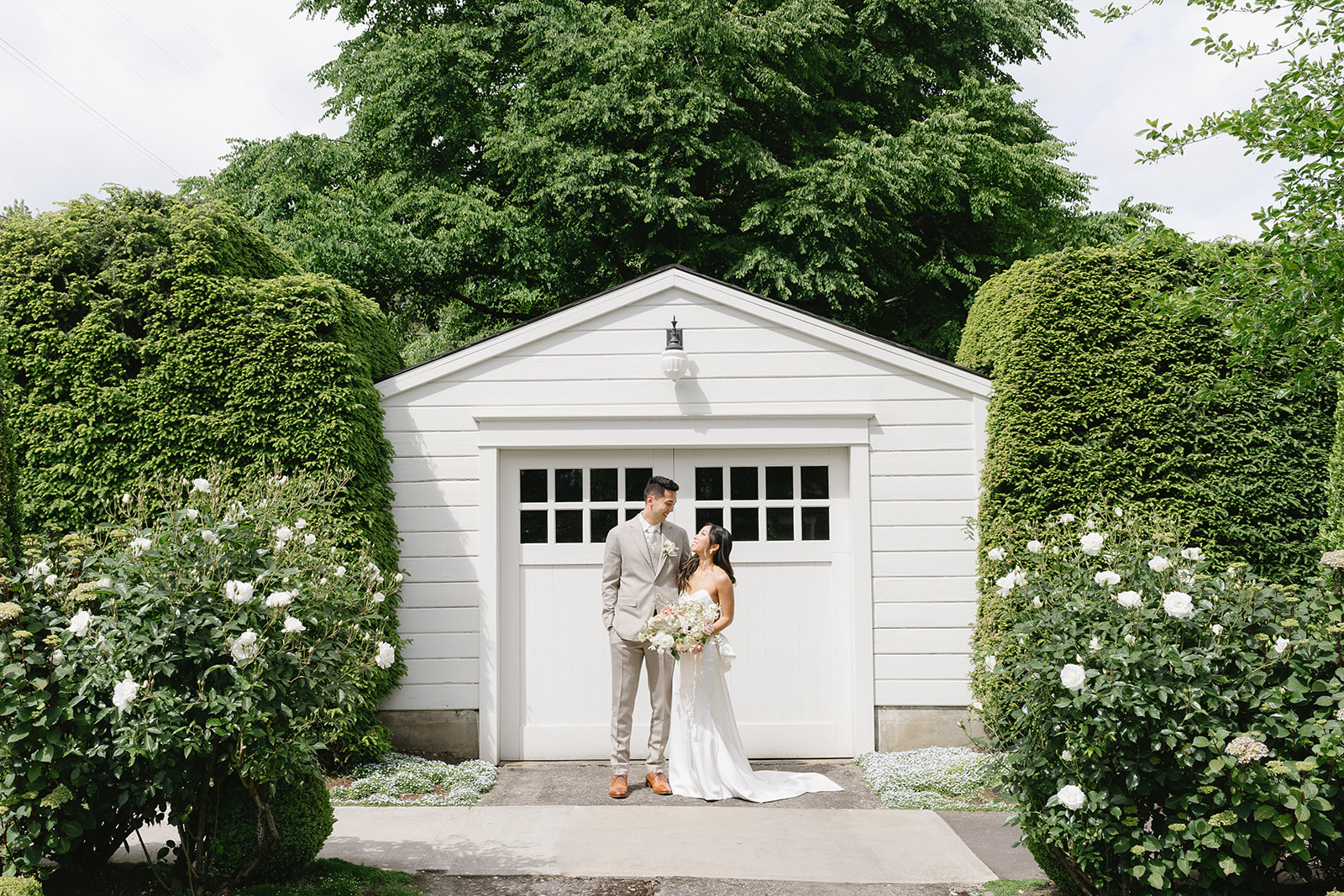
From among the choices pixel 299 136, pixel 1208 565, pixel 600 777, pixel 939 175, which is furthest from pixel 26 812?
pixel 299 136

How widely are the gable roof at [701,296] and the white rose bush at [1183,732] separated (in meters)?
3.17

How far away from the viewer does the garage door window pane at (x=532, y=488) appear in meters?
6.71

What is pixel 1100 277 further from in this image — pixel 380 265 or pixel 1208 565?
pixel 380 265

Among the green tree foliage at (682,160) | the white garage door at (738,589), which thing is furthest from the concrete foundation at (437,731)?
the green tree foliage at (682,160)

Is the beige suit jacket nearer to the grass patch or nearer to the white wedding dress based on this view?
the white wedding dress

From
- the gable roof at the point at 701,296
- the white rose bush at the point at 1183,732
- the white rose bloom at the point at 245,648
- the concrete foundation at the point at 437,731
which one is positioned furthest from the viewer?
the gable roof at the point at 701,296

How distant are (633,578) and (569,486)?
3.97 feet

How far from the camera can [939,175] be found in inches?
468

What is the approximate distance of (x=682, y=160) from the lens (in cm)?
1230

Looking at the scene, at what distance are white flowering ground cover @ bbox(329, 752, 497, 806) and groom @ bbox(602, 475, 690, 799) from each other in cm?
92

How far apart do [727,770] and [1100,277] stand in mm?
4175

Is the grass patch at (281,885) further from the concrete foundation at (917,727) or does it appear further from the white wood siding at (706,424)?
the concrete foundation at (917,727)

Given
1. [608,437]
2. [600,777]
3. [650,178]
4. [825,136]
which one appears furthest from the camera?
[825,136]

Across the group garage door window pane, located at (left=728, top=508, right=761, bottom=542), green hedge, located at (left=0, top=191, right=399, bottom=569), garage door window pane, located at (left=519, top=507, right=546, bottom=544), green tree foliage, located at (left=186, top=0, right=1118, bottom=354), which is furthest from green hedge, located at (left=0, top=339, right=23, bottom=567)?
green tree foliage, located at (left=186, top=0, right=1118, bottom=354)
